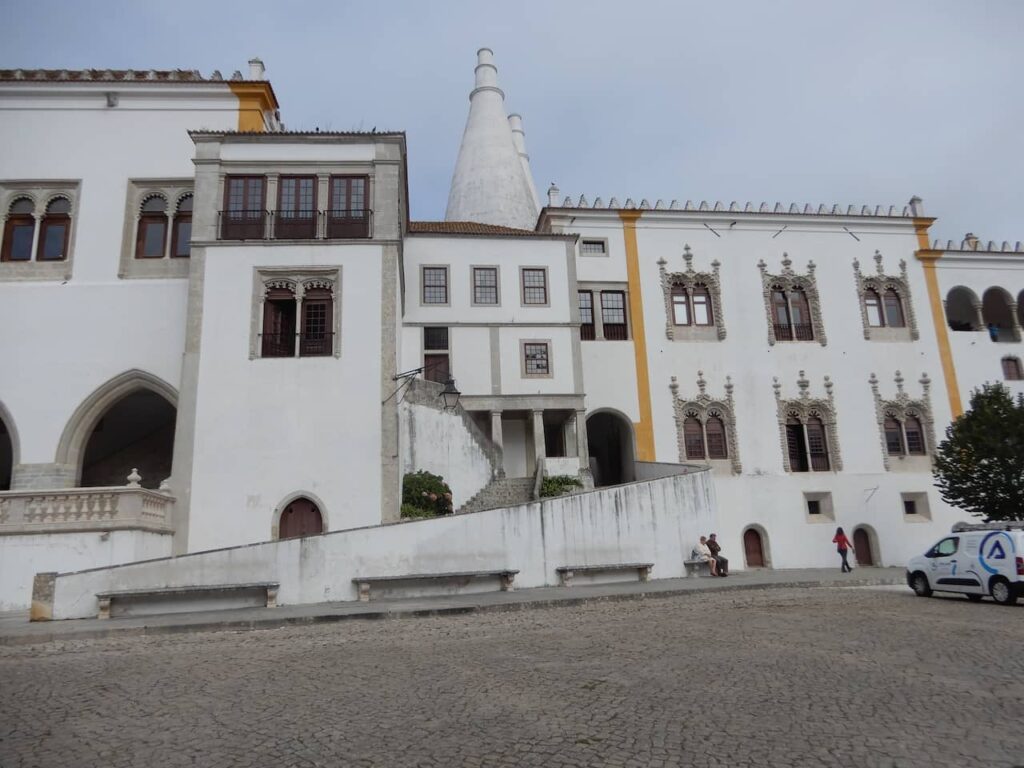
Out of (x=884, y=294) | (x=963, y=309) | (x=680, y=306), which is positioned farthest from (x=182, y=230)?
(x=963, y=309)

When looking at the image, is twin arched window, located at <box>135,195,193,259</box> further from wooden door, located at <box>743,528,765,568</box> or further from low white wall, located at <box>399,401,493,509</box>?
wooden door, located at <box>743,528,765,568</box>

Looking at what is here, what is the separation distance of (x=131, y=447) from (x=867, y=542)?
27170mm

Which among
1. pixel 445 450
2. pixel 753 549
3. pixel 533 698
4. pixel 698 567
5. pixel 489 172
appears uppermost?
pixel 489 172

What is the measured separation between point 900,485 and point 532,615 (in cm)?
2220

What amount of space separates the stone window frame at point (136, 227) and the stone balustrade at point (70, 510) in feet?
24.7

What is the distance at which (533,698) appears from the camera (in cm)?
569

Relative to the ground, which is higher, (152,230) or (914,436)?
(152,230)

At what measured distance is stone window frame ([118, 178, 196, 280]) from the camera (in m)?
19.9

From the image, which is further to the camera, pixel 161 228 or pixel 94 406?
pixel 161 228

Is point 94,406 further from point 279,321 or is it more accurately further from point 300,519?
point 300,519

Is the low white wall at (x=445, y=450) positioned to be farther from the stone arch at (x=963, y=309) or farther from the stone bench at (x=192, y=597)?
the stone arch at (x=963, y=309)

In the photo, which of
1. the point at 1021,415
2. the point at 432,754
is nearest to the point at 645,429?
the point at 1021,415

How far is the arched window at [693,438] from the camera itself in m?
27.0

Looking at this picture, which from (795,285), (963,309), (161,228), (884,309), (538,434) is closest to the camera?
(161,228)
